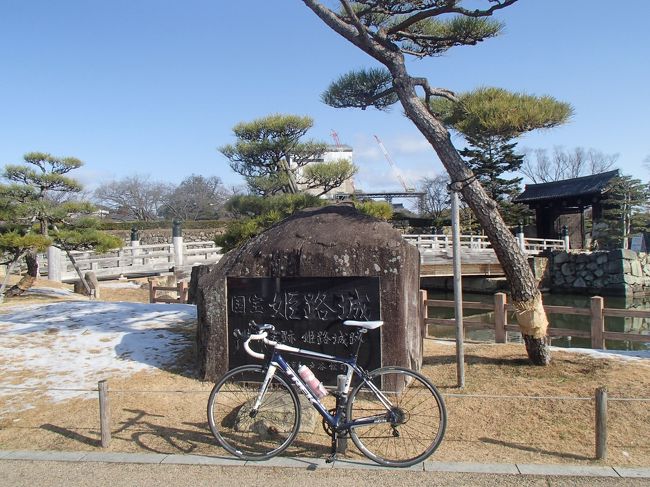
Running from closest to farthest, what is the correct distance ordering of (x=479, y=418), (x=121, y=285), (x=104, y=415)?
(x=104, y=415) → (x=479, y=418) → (x=121, y=285)

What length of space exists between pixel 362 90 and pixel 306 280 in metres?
3.97

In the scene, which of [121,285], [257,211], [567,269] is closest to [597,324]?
[257,211]

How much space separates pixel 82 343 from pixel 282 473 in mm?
4951

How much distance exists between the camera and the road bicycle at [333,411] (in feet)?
13.3

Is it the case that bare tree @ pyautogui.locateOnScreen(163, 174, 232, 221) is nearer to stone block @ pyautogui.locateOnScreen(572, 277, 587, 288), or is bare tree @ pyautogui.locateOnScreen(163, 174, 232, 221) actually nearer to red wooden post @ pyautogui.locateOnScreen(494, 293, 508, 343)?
stone block @ pyautogui.locateOnScreen(572, 277, 587, 288)

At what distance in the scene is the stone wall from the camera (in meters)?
28.5

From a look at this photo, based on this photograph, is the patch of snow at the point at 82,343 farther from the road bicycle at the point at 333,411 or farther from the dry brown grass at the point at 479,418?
the road bicycle at the point at 333,411

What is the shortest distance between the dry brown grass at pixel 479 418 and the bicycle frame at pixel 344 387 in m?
0.38

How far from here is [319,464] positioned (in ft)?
13.3

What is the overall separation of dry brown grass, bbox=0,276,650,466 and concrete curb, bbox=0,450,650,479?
0.50 feet

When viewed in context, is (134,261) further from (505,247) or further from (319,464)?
(319,464)

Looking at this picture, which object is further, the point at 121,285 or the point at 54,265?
the point at 121,285

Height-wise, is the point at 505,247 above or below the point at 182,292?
above

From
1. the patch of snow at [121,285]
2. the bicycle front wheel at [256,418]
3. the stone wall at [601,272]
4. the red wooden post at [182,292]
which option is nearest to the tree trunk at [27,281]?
the red wooden post at [182,292]
